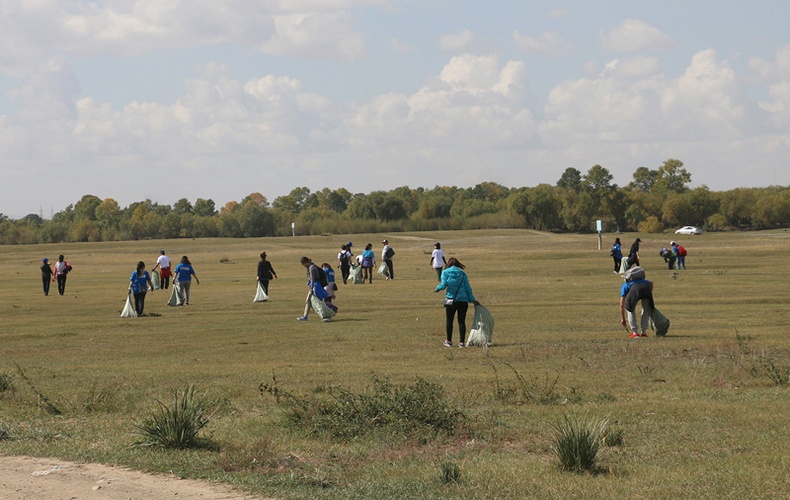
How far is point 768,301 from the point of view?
30844 millimetres

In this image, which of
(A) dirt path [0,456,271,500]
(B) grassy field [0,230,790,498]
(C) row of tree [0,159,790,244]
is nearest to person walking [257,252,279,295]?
(B) grassy field [0,230,790,498]

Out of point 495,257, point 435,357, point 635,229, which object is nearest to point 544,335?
point 435,357

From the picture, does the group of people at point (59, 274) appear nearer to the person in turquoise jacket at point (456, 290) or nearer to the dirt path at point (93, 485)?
the person in turquoise jacket at point (456, 290)

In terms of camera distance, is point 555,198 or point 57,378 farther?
point 555,198

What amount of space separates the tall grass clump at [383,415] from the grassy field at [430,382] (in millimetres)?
131

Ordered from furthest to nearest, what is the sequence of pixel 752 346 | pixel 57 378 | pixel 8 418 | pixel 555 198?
pixel 555 198
pixel 752 346
pixel 57 378
pixel 8 418

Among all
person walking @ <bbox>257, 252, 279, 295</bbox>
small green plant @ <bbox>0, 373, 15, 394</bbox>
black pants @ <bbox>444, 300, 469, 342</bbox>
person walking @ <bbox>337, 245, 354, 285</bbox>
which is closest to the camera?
small green plant @ <bbox>0, 373, 15, 394</bbox>

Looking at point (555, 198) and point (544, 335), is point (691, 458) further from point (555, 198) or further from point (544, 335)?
point (555, 198)

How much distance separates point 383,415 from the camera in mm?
11570

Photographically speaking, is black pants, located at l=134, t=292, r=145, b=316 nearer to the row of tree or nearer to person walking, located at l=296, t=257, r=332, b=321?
person walking, located at l=296, t=257, r=332, b=321

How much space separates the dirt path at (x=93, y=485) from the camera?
8.97m

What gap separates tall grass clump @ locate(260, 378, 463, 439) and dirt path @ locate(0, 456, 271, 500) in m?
2.37

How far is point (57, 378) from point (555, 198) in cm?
13407

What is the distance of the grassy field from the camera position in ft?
30.7
